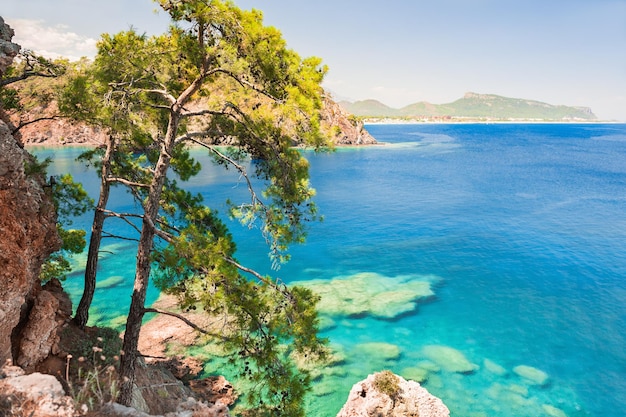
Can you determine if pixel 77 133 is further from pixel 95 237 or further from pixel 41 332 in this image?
pixel 41 332

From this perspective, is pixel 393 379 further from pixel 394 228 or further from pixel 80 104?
pixel 394 228

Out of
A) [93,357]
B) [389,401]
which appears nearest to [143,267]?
[93,357]

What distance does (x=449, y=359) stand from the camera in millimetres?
20891

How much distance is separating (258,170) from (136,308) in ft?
15.6

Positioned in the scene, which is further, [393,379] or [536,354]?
[536,354]

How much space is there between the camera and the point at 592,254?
3469cm

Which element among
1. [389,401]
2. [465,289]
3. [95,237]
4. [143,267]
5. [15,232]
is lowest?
[465,289]

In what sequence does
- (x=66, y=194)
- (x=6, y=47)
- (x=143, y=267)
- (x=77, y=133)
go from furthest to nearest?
(x=77, y=133) → (x=66, y=194) → (x=143, y=267) → (x=6, y=47)

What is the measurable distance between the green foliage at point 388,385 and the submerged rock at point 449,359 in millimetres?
6850

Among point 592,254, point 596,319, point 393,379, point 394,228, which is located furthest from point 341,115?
point 393,379

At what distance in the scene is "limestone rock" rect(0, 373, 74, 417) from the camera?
5.33m

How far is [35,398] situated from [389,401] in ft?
38.6

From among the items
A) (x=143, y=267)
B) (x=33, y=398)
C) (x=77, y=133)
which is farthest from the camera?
(x=77, y=133)

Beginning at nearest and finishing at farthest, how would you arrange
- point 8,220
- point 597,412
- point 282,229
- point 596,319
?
point 8,220 < point 282,229 < point 597,412 < point 596,319
